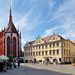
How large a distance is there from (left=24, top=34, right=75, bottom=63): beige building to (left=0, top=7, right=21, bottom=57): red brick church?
639 inches

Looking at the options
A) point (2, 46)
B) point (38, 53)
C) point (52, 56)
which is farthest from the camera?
point (2, 46)

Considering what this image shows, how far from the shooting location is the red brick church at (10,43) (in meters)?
66.2

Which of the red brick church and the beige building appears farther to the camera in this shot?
the red brick church

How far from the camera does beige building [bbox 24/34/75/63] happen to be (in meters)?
42.6

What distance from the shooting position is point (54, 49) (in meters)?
44.8

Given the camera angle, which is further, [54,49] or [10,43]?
[10,43]

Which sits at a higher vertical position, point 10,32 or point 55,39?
point 10,32

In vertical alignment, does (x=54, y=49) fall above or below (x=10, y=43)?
below

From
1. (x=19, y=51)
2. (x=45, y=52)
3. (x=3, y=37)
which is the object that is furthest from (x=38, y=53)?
(x=3, y=37)

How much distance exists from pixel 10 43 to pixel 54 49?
3231 cm

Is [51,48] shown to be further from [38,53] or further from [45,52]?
[38,53]

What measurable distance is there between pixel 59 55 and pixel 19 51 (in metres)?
35.5

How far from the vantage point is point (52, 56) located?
45281mm

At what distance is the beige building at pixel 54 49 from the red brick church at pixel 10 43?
53.2 feet
